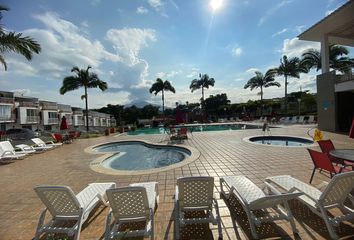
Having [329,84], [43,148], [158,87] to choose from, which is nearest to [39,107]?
[158,87]

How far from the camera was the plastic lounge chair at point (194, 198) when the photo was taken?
2.87 m

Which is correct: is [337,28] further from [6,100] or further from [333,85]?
[6,100]

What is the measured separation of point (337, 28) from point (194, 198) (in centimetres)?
1717

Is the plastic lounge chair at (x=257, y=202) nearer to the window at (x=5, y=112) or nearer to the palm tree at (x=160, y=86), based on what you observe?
the palm tree at (x=160, y=86)

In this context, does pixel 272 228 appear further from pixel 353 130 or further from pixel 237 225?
pixel 353 130

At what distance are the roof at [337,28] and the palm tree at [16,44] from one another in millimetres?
15951

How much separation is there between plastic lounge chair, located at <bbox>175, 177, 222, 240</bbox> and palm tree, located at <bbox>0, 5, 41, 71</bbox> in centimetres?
971

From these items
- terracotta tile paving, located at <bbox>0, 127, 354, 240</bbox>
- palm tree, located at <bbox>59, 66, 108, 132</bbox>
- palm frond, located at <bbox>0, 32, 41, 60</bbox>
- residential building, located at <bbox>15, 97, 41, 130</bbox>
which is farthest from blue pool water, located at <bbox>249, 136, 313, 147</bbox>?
residential building, located at <bbox>15, 97, 41, 130</bbox>

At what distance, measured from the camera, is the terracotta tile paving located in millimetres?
2943

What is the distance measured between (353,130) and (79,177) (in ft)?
21.6

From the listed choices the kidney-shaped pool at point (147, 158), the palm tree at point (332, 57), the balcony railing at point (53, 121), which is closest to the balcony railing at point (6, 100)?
the balcony railing at point (53, 121)

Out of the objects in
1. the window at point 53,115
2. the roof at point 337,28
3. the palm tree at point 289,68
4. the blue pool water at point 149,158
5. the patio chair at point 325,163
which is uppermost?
the palm tree at point 289,68

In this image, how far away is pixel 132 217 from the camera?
2.88 metres

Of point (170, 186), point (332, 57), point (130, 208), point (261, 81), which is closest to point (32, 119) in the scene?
point (170, 186)
